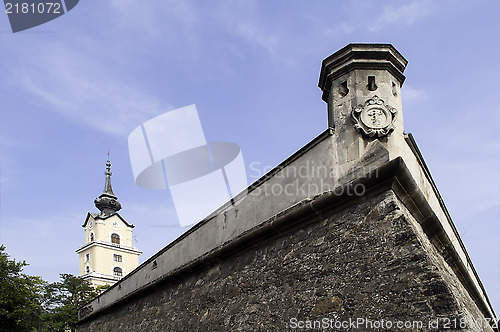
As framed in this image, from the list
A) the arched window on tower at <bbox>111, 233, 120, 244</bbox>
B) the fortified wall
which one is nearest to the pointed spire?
the arched window on tower at <bbox>111, 233, 120, 244</bbox>

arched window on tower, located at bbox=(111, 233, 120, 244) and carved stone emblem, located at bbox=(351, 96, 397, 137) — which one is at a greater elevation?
arched window on tower, located at bbox=(111, 233, 120, 244)

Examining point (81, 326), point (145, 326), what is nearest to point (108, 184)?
point (81, 326)

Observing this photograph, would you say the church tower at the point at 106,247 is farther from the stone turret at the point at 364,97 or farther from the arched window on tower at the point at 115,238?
the stone turret at the point at 364,97

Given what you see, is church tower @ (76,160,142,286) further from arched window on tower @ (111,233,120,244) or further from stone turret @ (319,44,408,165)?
stone turret @ (319,44,408,165)

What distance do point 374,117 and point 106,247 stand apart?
52.2 meters

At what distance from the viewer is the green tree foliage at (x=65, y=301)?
3241 cm

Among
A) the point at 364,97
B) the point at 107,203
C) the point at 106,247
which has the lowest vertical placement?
the point at 364,97

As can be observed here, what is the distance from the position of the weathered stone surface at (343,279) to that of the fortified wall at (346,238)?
0.01m

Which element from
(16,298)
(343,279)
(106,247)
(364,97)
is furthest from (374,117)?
(106,247)

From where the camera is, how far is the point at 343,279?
4684 millimetres

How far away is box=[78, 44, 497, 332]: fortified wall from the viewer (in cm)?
422

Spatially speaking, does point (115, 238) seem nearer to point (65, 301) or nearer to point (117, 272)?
point (117, 272)

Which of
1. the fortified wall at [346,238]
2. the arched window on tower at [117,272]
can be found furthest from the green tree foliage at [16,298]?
the arched window on tower at [117,272]

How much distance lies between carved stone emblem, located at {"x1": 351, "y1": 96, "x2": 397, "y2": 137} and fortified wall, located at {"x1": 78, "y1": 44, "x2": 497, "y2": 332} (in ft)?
0.04
